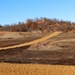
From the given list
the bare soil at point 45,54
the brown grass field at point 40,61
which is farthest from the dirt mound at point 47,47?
the brown grass field at point 40,61

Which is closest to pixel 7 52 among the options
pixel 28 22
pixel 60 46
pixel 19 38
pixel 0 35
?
pixel 60 46

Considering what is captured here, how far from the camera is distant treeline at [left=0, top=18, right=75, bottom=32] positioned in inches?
2784

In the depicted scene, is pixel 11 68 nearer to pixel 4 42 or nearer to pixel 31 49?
pixel 31 49

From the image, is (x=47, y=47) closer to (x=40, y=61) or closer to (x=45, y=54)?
(x=45, y=54)

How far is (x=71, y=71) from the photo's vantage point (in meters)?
21.8

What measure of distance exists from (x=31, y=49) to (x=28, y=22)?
135 ft

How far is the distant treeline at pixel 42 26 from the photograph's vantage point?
2784 inches

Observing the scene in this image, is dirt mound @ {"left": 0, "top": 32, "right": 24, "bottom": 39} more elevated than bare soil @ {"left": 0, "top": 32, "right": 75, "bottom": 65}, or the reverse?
bare soil @ {"left": 0, "top": 32, "right": 75, "bottom": 65}

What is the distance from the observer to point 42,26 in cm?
7406

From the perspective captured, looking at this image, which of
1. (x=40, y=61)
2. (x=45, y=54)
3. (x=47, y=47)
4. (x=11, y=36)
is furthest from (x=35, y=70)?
(x=11, y=36)

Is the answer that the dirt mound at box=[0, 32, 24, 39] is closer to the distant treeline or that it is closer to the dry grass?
the distant treeline

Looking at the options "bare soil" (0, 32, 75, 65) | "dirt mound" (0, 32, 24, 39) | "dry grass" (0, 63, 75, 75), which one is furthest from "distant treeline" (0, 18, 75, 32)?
"dry grass" (0, 63, 75, 75)


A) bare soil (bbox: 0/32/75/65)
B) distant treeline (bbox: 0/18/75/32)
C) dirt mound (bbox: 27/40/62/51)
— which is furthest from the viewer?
distant treeline (bbox: 0/18/75/32)

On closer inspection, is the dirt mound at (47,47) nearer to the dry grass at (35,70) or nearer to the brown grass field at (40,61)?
the brown grass field at (40,61)
